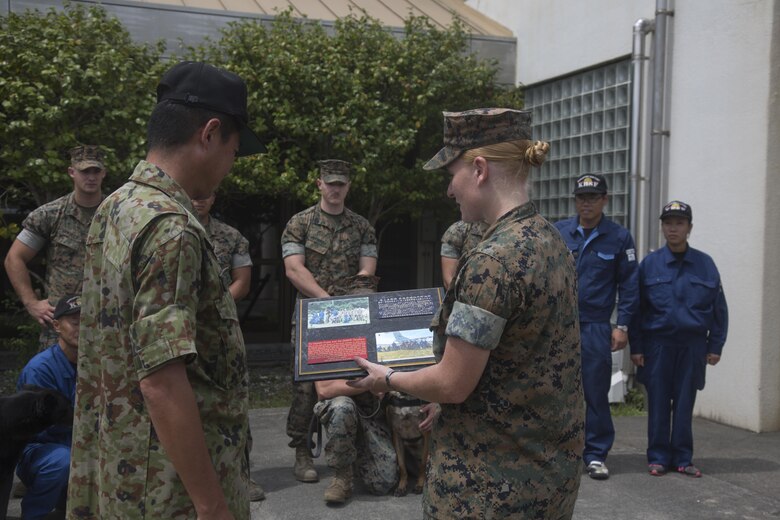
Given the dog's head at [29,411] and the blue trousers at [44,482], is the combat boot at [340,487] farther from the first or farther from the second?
the dog's head at [29,411]

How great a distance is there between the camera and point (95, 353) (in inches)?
80.0

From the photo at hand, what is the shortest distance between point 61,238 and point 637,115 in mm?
5587

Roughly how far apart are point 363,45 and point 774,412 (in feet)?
18.4

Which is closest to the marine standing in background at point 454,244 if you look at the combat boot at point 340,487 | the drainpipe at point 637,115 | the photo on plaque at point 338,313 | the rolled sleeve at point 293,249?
the rolled sleeve at point 293,249

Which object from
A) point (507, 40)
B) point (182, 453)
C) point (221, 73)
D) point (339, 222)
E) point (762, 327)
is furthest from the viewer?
point (507, 40)

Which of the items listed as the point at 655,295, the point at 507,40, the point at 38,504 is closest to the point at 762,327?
the point at 655,295

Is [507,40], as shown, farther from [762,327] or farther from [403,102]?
[762,327]

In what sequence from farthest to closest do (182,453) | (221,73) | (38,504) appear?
(38,504) < (221,73) < (182,453)

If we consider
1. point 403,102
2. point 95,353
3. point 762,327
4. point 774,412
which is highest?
point 403,102

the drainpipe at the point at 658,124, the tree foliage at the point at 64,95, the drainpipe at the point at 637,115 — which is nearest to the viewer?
the tree foliage at the point at 64,95

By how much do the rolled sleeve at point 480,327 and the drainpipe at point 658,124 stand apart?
6.23 meters

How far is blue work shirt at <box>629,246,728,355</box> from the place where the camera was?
5691 mm

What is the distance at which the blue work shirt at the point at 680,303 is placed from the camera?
5691 mm

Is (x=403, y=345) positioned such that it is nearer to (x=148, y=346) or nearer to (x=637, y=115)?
(x=148, y=346)
